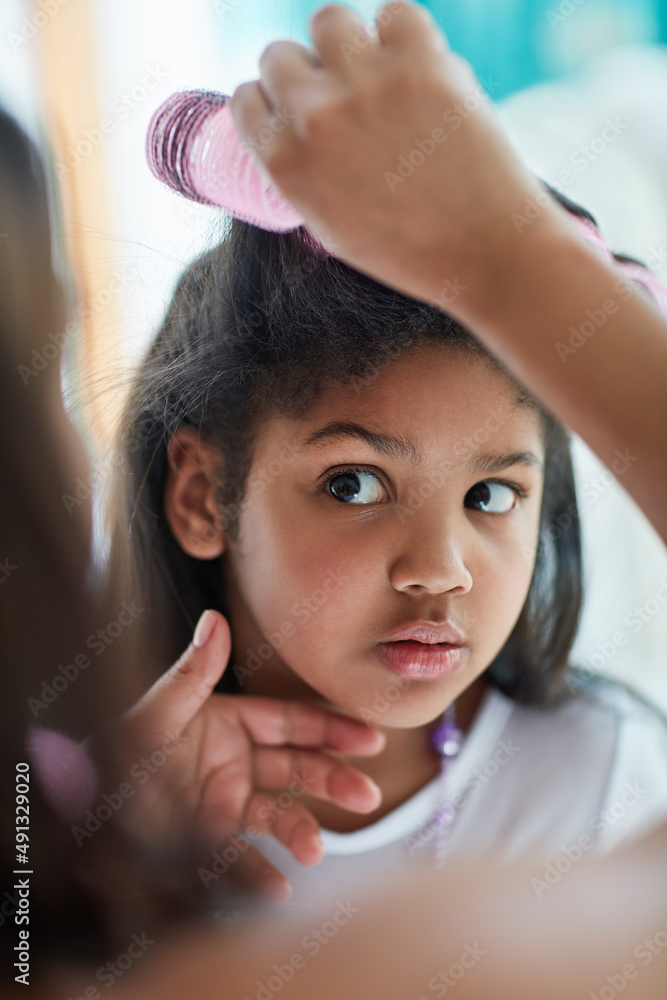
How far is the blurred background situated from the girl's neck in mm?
188

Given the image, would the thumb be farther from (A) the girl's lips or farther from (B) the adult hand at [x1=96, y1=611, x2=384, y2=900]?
(A) the girl's lips

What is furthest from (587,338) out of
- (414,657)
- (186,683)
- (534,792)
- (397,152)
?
(534,792)

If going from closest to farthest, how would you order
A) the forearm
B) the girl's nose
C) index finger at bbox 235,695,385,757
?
the forearm, the girl's nose, index finger at bbox 235,695,385,757

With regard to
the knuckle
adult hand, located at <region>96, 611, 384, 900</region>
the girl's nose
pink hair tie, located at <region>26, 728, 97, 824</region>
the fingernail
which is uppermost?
the knuckle

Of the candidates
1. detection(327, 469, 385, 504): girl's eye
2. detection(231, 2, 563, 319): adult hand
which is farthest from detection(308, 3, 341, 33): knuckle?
detection(327, 469, 385, 504): girl's eye

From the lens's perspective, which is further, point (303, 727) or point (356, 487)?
point (303, 727)

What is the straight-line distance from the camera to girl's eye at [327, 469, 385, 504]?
0.45 metres

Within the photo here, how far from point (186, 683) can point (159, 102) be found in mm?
347

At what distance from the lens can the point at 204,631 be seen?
52 centimetres

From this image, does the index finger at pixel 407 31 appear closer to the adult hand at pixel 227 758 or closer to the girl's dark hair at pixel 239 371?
the girl's dark hair at pixel 239 371

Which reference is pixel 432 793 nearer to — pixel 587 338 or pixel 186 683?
pixel 186 683

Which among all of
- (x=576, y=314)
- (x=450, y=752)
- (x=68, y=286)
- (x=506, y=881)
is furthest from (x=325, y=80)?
(x=450, y=752)

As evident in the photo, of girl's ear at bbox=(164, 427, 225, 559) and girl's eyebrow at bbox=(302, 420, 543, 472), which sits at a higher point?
girl's eyebrow at bbox=(302, 420, 543, 472)

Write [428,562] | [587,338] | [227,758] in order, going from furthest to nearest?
[227,758] < [428,562] < [587,338]
